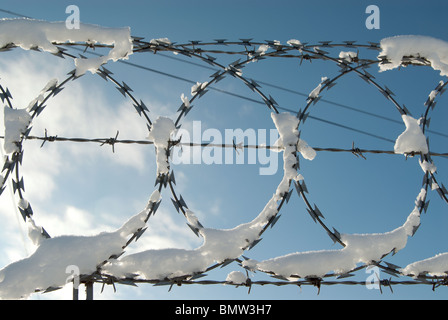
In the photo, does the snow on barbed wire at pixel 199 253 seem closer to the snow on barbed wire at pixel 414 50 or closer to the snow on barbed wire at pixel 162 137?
the snow on barbed wire at pixel 162 137

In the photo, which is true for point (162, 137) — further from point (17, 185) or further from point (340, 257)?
point (340, 257)

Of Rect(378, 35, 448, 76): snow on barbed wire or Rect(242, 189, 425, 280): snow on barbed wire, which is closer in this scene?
Rect(242, 189, 425, 280): snow on barbed wire

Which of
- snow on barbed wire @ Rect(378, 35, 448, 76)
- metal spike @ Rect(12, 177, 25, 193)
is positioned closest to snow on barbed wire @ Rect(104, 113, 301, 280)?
metal spike @ Rect(12, 177, 25, 193)

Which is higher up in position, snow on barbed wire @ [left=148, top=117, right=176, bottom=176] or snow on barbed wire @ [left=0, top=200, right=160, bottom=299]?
snow on barbed wire @ [left=148, top=117, right=176, bottom=176]

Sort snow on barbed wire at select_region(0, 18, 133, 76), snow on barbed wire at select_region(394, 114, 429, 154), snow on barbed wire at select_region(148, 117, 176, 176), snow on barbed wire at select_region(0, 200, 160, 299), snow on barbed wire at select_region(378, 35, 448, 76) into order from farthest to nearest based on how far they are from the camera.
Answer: snow on barbed wire at select_region(378, 35, 448, 76) < snow on barbed wire at select_region(394, 114, 429, 154) < snow on barbed wire at select_region(0, 18, 133, 76) < snow on barbed wire at select_region(148, 117, 176, 176) < snow on barbed wire at select_region(0, 200, 160, 299)

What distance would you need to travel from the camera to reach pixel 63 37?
12.7 ft

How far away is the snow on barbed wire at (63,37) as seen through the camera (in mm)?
3785

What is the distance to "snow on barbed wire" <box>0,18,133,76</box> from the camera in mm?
3785

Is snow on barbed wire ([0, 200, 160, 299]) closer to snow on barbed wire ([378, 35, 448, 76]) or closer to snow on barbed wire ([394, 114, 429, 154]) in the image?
snow on barbed wire ([394, 114, 429, 154])
